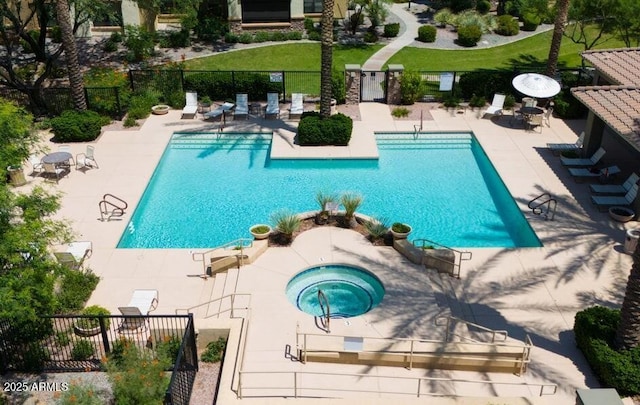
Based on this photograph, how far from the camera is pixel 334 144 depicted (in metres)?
27.1

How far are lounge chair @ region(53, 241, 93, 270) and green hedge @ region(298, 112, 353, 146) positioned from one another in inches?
403

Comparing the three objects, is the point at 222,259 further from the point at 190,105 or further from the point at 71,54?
the point at 71,54

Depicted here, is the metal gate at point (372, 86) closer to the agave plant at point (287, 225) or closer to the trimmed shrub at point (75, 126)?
the trimmed shrub at point (75, 126)

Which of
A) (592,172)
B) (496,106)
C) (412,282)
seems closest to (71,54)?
(412,282)

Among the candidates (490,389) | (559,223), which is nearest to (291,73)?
(559,223)

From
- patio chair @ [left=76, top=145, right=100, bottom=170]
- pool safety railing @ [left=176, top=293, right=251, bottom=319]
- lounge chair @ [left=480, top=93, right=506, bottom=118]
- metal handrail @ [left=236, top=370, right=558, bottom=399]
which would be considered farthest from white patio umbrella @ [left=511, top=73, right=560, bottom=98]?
patio chair @ [left=76, top=145, right=100, bottom=170]

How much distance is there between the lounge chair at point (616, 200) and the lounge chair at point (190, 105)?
17.5 m

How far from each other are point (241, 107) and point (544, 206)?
47.0 feet

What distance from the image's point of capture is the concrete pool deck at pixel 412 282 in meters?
Answer: 15.1

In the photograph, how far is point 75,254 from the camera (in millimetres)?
19031

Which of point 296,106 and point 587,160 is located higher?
point 296,106

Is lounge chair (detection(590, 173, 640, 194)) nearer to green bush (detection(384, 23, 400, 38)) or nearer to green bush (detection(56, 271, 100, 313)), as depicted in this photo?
green bush (detection(56, 271, 100, 313))

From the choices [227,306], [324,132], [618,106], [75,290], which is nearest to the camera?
[227,306]

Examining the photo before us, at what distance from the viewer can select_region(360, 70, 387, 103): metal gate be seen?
1240 inches
